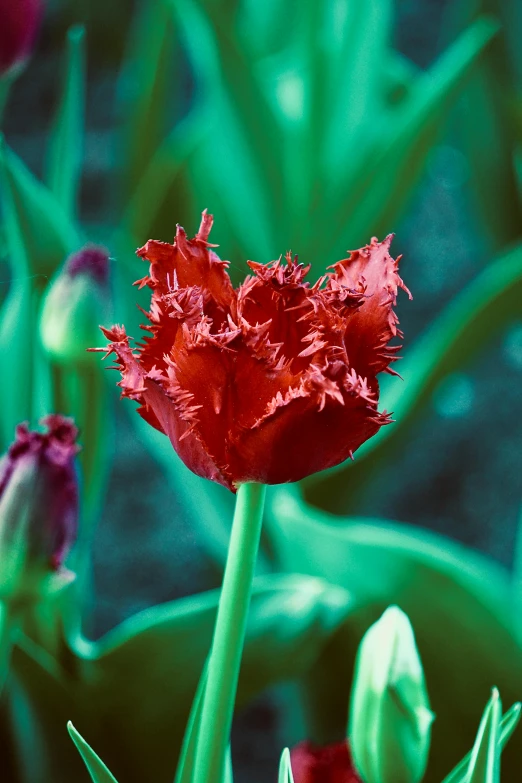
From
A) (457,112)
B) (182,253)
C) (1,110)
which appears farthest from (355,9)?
(182,253)

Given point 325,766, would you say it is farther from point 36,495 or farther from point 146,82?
point 146,82

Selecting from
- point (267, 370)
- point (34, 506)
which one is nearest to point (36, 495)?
point (34, 506)

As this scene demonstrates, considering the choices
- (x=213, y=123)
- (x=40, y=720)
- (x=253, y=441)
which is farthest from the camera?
(x=213, y=123)

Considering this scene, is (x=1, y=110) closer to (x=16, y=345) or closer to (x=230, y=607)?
(x=16, y=345)

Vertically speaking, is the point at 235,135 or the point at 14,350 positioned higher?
the point at 235,135

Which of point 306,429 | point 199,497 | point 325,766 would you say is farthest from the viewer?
point 199,497

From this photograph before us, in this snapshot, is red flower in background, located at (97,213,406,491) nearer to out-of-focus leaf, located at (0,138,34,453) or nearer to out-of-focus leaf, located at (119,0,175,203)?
out-of-focus leaf, located at (0,138,34,453)
